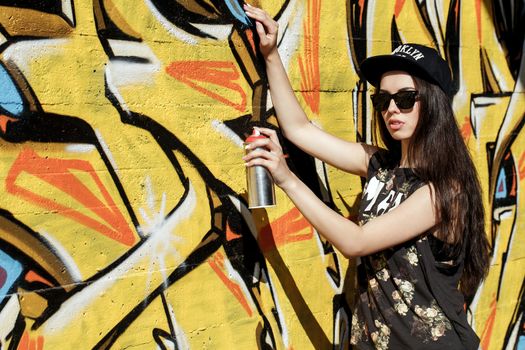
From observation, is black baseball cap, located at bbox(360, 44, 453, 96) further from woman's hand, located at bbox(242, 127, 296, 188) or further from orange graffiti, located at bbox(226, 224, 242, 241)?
orange graffiti, located at bbox(226, 224, 242, 241)

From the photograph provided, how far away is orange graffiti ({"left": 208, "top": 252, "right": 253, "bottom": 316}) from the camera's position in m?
2.98

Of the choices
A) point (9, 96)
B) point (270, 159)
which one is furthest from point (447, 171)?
point (9, 96)

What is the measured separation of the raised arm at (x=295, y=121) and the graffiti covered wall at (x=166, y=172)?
3.3 inches

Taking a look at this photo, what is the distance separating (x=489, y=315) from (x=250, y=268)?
1.85 metres

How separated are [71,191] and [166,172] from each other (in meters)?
0.41

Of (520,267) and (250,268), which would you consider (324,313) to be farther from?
(520,267)

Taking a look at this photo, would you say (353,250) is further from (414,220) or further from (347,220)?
(414,220)

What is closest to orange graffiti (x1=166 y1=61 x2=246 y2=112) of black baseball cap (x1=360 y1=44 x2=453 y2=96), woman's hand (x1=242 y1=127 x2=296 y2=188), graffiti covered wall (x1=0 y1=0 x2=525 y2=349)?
graffiti covered wall (x1=0 y1=0 x2=525 y2=349)

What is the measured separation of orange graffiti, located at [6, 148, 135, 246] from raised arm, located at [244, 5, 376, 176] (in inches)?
34.3

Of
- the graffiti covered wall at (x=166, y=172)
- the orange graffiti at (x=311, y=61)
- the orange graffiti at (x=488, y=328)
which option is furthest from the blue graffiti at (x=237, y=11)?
the orange graffiti at (x=488, y=328)

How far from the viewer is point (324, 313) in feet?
11.1

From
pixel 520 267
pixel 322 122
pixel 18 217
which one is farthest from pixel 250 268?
pixel 520 267

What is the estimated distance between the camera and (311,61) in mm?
3301

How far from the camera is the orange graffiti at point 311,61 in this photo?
3.27 m
